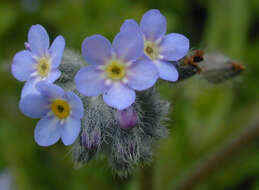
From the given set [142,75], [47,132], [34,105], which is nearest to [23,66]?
[34,105]

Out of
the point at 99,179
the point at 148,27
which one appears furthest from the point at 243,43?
the point at 148,27

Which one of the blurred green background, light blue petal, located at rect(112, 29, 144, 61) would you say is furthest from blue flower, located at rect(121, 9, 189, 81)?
the blurred green background

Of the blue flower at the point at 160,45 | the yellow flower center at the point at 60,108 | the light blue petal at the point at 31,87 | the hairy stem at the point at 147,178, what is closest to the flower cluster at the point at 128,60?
Answer: the blue flower at the point at 160,45

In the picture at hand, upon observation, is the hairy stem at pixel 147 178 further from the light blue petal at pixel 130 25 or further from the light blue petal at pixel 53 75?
the light blue petal at pixel 130 25

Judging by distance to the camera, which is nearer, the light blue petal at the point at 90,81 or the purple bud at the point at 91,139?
the light blue petal at the point at 90,81

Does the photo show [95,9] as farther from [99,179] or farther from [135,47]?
[135,47]

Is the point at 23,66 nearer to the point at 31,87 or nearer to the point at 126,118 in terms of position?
the point at 31,87
